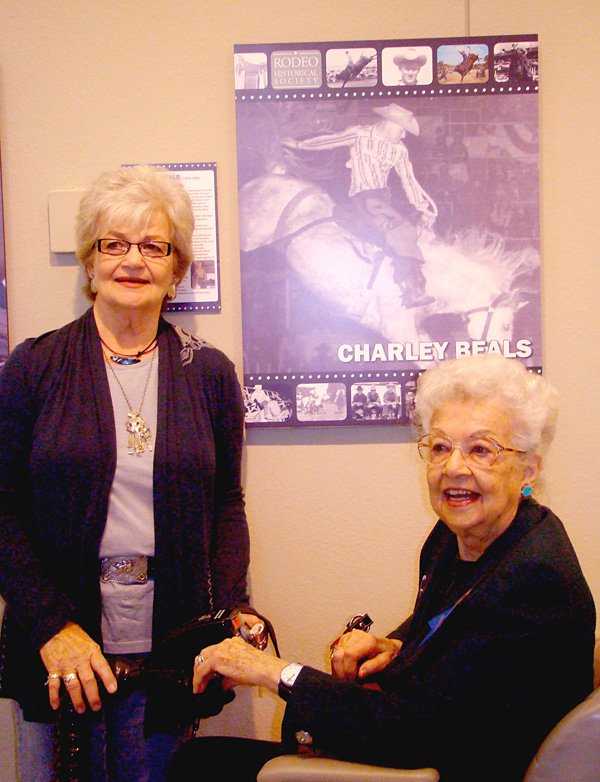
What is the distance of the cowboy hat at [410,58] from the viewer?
1920 mm

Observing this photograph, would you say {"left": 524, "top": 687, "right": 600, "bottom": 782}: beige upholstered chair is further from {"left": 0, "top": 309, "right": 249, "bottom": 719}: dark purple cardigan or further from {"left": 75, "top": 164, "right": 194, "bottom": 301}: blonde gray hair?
{"left": 75, "top": 164, "right": 194, "bottom": 301}: blonde gray hair

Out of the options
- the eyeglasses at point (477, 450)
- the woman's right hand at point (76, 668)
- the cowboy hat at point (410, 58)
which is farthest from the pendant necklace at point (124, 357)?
the cowboy hat at point (410, 58)

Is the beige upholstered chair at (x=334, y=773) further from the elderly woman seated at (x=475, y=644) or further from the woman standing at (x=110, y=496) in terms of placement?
the woman standing at (x=110, y=496)

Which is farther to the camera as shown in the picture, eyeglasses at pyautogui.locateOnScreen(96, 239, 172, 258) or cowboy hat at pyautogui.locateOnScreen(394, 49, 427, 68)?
cowboy hat at pyautogui.locateOnScreen(394, 49, 427, 68)

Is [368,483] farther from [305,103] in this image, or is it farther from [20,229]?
[20,229]

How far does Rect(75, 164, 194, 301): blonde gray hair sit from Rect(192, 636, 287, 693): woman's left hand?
961mm

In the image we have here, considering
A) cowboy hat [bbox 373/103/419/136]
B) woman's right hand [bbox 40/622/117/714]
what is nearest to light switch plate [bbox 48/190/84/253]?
cowboy hat [bbox 373/103/419/136]

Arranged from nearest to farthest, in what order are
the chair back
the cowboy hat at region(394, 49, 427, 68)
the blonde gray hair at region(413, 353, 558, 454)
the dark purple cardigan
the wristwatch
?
the chair back → the wristwatch → the blonde gray hair at region(413, 353, 558, 454) → the dark purple cardigan → the cowboy hat at region(394, 49, 427, 68)

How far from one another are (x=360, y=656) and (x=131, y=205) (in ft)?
3.85

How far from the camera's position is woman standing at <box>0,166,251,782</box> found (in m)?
1.48

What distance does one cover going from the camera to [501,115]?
6.32ft

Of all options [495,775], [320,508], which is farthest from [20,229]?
[495,775]

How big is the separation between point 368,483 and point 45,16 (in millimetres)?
1664

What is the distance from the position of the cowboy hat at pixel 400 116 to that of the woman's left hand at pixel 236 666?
4.79 feet
